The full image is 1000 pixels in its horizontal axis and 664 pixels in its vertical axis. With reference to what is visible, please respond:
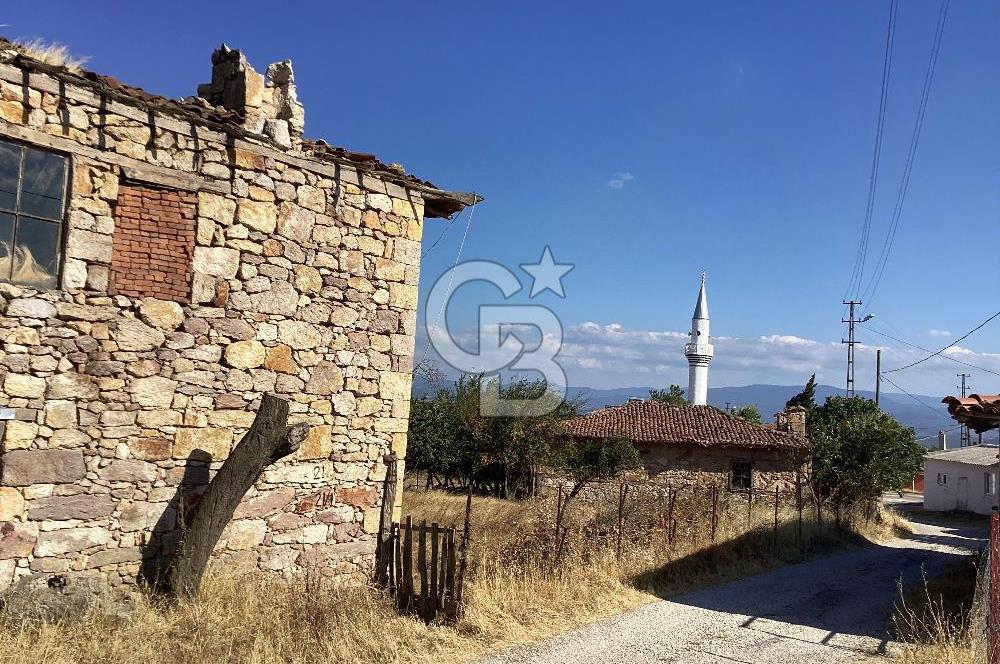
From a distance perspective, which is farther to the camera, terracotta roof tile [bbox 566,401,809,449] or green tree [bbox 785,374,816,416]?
green tree [bbox 785,374,816,416]

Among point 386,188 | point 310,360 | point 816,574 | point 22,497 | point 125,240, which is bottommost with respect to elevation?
point 816,574

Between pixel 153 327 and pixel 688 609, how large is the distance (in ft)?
23.4

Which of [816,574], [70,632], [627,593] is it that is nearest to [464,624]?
[627,593]

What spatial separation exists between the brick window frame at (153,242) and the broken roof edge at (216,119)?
30.4 inches

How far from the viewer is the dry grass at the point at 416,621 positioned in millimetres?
6344

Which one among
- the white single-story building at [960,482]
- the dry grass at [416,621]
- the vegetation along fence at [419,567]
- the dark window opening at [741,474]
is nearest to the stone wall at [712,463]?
the dark window opening at [741,474]

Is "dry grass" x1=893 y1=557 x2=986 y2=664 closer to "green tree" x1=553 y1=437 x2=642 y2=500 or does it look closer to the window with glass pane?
the window with glass pane

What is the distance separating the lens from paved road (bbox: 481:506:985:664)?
762 centimetres

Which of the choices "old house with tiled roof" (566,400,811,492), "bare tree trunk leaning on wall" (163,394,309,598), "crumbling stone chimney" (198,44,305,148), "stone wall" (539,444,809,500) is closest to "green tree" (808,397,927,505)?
"old house with tiled roof" (566,400,811,492)

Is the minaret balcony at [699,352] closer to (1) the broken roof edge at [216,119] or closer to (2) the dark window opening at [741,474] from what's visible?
(2) the dark window opening at [741,474]

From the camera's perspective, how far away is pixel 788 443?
2691 centimetres

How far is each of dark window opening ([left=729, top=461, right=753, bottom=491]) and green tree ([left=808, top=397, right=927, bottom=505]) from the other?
215 cm

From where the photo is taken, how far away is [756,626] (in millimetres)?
9047

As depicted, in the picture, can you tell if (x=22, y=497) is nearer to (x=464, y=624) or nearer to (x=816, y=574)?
(x=464, y=624)
